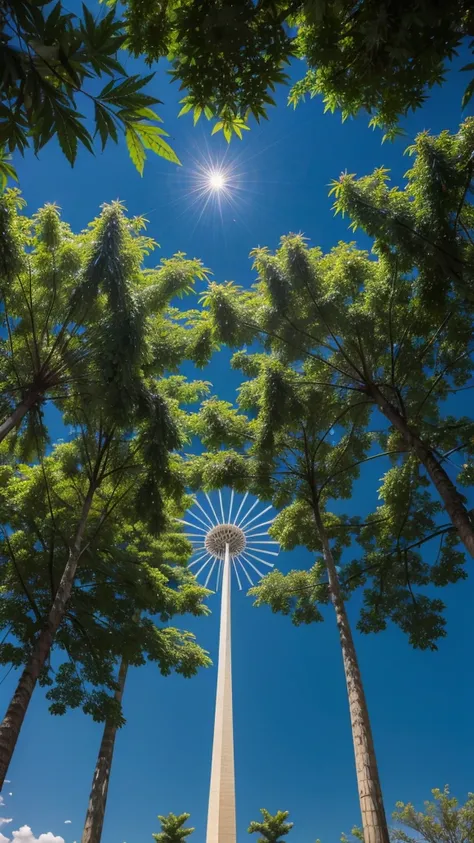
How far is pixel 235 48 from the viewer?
2.64 meters

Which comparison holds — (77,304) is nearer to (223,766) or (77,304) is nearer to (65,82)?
(65,82)

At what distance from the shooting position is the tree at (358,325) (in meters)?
7.86

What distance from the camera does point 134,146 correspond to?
2.04 meters

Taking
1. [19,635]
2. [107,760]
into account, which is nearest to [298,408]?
[19,635]

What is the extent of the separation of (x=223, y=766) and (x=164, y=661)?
5387 mm

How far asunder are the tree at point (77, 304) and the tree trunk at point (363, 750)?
4.62 metres

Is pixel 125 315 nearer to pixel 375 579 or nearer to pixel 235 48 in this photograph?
pixel 235 48

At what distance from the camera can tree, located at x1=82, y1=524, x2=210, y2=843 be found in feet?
27.6

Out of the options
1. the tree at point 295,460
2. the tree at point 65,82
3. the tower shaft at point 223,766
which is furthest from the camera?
the tower shaft at point 223,766

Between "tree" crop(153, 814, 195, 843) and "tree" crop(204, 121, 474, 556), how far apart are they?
664 inches

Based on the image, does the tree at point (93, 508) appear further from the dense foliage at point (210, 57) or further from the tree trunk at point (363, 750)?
the dense foliage at point (210, 57)

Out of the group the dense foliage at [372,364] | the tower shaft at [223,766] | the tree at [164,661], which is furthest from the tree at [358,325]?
the tower shaft at [223,766]

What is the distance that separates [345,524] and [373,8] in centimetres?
862

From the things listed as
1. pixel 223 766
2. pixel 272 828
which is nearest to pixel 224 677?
pixel 223 766
